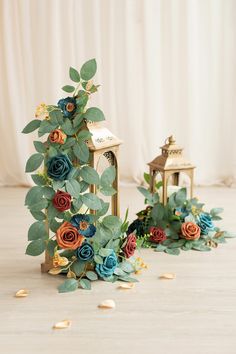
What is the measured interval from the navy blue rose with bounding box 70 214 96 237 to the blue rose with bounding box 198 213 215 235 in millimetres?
675

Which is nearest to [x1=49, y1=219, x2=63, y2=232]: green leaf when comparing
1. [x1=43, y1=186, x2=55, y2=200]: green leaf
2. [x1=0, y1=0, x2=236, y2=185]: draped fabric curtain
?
[x1=43, y1=186, x2=55, y2=200]: green leaf

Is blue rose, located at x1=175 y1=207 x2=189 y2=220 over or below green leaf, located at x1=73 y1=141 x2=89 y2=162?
below

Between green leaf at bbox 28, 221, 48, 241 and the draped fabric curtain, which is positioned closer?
green leaf at bbox 28, 221, 48, 241

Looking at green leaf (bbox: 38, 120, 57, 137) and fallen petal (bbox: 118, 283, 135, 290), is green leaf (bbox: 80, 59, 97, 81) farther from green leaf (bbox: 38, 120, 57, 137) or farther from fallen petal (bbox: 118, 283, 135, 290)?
fallen petal (bbox: 118, 283, 135, 290)

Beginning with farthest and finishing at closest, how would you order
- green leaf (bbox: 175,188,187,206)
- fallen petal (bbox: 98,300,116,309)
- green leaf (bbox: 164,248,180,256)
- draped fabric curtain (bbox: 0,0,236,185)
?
1. draped fabric curtain (bbox: 0,0,236,185)
2. green leaf (bbox: 175,188,187,206)
3. green leaf (bbox: 164,248,180,256)
4. fallen petal (bbox: 98,300,116,309)

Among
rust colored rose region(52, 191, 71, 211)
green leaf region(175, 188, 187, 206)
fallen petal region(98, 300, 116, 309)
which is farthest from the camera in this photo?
green leaf region(175, 188, 187, 206)

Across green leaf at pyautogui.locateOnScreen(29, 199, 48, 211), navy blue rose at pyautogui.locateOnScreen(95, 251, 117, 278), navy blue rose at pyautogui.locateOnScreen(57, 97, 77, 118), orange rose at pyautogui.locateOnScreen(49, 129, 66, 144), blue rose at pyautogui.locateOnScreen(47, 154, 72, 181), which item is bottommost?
navy blue rose at pyautogui.locateOnScreen(95, 251, 117, 278)

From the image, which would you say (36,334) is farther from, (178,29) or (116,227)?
(178,29)

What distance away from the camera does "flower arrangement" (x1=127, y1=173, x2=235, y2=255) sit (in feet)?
8.23

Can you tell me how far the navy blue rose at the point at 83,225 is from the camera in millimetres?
2051

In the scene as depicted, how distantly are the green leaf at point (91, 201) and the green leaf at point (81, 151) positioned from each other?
13 centimetres

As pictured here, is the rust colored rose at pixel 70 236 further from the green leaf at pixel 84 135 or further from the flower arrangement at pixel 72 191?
the green leaf at pixel 84 135

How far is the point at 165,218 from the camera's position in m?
2.58

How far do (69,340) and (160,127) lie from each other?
95.2 inches
